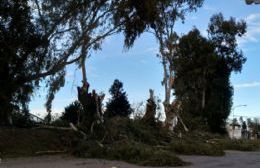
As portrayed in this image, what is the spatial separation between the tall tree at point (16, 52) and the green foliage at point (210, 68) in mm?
37519

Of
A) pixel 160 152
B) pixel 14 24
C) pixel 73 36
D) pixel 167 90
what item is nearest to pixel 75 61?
pixel 73 36

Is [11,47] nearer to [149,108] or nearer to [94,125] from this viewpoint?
[94,125]

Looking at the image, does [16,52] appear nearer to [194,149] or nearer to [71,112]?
[194,149]

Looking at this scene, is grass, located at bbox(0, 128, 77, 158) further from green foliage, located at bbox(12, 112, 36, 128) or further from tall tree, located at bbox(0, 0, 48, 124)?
green foliage, located at bbox(12, 112, 36, 128)

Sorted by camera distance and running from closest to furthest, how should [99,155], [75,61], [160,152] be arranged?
[160,152] < [99,155] < [75,61]

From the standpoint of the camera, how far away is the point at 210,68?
207 feet

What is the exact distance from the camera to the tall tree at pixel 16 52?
80.5 feet

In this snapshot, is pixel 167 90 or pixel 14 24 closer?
pixel 14 24

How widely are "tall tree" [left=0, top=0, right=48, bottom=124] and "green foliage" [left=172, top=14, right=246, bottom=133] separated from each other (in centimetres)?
3752

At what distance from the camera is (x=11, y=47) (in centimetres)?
2431

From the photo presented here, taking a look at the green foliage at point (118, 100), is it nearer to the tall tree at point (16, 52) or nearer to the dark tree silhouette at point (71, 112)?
the dark tree silhouette at point (71, 112)

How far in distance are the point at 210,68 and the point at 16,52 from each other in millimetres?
40780

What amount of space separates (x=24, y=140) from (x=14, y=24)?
5304 millimetres

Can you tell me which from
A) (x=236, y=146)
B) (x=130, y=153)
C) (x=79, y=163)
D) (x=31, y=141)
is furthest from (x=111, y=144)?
(x=236, y=146)
